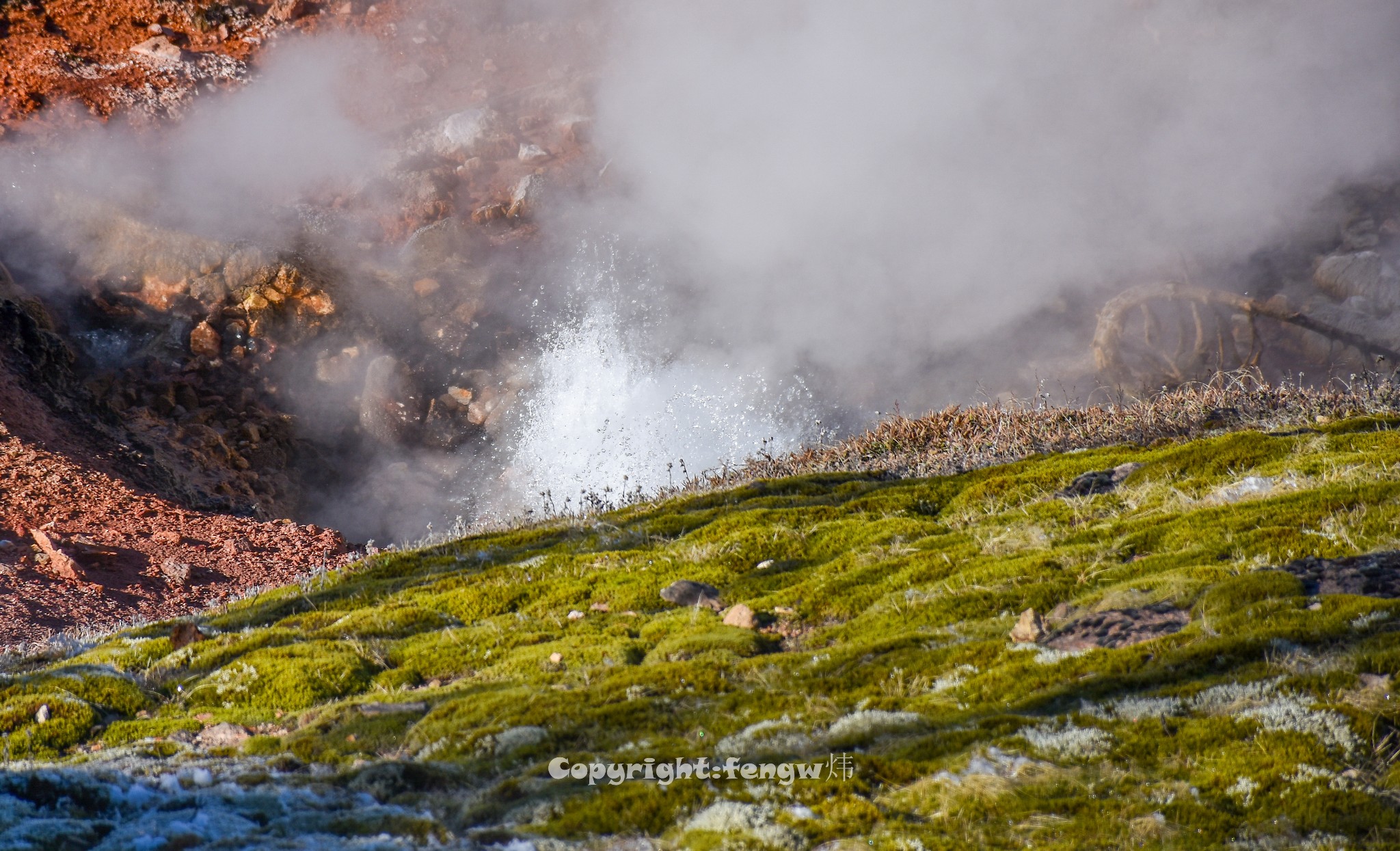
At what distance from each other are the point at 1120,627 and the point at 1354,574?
1.45 metres

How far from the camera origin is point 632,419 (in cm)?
2444

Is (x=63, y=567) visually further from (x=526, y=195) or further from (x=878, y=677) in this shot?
(x=526, y=195)

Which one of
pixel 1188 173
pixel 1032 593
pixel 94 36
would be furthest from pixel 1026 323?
pixel 94 36

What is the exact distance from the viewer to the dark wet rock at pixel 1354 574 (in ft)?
16.8

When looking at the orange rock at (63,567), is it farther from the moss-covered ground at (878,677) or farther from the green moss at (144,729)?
the green moss at (144,729)

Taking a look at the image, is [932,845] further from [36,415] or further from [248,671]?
[36,415]

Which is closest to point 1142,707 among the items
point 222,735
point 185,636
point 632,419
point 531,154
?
point 222,735

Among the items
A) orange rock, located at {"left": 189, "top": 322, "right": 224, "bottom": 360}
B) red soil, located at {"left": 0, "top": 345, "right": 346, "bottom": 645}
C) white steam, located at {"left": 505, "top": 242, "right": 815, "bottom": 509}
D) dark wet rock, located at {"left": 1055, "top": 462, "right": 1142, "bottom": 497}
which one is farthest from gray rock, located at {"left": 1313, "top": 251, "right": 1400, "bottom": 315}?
orange rock, located at {"left": 189, "top": 322, "right": 224, "bottom": 360}

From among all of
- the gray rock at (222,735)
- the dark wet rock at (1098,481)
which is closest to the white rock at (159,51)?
the gray rock at (222,735)

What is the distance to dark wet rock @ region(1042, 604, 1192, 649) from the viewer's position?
17.0 feet

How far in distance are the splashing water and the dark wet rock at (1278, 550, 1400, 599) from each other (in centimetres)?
1662

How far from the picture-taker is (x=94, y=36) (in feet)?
104

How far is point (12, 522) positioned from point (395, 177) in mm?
20818

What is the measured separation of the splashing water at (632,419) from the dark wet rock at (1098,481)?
42.1 feet
